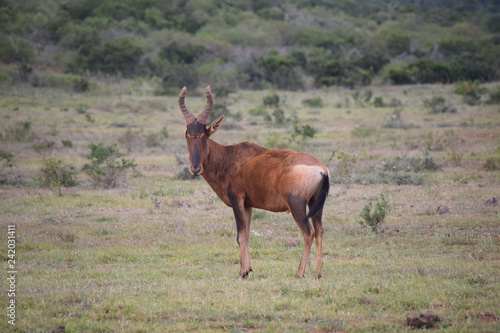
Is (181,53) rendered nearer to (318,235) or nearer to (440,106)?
(440,106)

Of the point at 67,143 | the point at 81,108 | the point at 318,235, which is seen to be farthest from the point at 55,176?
the point at 81,108

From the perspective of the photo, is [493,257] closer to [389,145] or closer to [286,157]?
[286,157]

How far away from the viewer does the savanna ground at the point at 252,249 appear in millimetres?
6527

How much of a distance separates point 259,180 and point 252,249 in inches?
76.0

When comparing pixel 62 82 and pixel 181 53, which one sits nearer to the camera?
pixel 62 82

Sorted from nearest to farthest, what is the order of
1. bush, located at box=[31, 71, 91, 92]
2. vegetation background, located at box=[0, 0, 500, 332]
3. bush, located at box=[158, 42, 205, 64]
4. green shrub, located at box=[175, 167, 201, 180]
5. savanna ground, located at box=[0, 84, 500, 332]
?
savanna ground, located at box=[0, 84, 500, 332], vegetation background, located at box=[0, 0, 500, 332], green shrub, located at box=[175, 167, 201, 180], bush, located at box=[31, 71, 91, 92], bush, located at box=[158, 42, 205, 64]

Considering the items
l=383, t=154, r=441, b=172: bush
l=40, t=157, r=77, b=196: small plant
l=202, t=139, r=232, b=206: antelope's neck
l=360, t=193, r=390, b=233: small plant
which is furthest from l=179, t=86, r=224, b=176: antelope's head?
l=383, t=154, r=441, b=172: bush

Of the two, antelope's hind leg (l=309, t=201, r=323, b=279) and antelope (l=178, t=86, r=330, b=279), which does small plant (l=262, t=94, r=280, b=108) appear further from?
antelope's hind leg (l=309, t=201, r=323, b=279)

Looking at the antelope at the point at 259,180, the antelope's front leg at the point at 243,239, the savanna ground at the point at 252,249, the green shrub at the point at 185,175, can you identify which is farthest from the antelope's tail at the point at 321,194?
the green shrub at the point at 185,175

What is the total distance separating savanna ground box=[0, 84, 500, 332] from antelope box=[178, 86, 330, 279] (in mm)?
575

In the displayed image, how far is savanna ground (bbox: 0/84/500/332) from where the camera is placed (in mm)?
6527

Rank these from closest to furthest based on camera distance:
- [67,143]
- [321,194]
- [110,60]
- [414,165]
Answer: [321,194], [414,165], [67,143], [110,60]

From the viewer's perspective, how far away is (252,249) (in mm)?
9852

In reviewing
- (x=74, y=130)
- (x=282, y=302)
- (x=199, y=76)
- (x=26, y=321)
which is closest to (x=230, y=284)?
(x=282, y=302)
